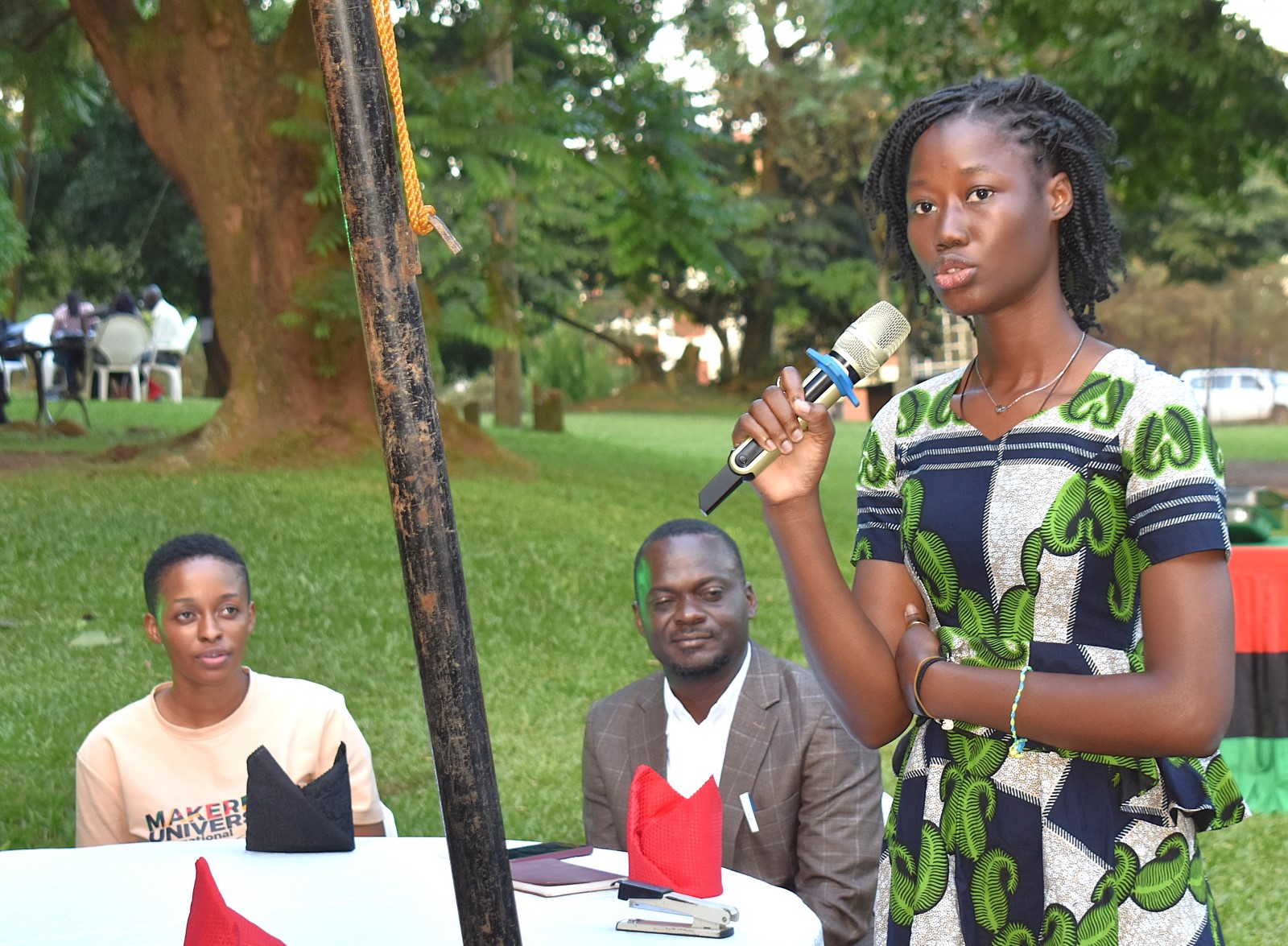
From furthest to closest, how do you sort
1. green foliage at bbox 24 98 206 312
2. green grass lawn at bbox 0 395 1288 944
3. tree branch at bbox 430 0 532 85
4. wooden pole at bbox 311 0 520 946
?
1. green foliage at bbox 24 98 206 312
2. tree branch at bbox 430 0 532 85
3. green grass lawn at bbox 0 395 1288 944
4. wooden pole at bbox 311 0 520 946

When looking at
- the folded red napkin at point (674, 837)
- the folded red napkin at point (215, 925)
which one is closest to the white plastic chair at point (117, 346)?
the folded red napkin at point (674, 837)

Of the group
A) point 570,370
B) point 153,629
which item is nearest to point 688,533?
A: point 153,629

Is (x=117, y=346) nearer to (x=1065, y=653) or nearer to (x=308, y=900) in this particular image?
(x=308, y=900)

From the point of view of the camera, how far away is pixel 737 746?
13.3 ft

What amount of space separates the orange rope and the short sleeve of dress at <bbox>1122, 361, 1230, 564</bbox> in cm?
92

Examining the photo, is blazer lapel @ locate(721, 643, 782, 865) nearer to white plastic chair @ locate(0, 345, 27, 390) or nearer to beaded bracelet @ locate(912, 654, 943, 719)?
beaded bracelet @ locate(912, 654, 943, 719)

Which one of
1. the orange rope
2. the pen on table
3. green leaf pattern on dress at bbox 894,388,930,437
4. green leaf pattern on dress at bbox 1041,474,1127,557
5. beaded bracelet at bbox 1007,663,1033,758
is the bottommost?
the pen on table

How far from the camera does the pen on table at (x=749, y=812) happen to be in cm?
395

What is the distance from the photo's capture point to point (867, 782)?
159 inches

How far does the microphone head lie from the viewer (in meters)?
1.98

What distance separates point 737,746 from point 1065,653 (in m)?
2.24

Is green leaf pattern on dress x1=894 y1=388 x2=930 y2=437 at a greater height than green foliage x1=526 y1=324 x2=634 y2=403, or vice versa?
green foliage x1=526 y1=324 x2=634 y2=403

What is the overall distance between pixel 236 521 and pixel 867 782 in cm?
719

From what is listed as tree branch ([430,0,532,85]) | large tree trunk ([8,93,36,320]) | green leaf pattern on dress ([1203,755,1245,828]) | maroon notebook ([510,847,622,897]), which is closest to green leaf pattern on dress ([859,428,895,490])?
green leaf pattern on dress ([1203,755,1245,828])
